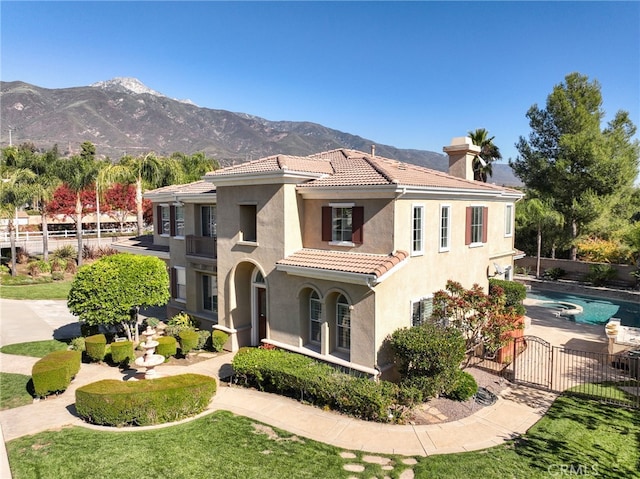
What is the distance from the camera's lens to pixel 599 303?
34188 mm

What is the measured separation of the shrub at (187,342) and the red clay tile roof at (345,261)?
618 cm

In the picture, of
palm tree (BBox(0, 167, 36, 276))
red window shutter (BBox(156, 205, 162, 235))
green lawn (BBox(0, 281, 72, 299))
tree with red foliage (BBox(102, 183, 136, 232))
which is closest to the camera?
red window shutter (BBox(156, 205, 162, 235))

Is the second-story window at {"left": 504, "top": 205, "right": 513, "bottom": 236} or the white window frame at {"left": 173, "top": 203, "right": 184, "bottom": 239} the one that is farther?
the second-story window at {"left": 504, "top": 205, "right": 513, "bottom": 236}

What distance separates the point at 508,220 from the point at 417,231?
12.4 m

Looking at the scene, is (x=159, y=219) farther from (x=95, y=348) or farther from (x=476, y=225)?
(x=476, y=225)

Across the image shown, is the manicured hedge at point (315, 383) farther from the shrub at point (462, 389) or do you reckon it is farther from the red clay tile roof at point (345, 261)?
the red clay tile roof at point (345, 261)

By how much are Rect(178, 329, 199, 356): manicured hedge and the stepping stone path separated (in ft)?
35.2

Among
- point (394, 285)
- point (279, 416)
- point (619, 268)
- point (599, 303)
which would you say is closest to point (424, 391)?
point (394, 285)

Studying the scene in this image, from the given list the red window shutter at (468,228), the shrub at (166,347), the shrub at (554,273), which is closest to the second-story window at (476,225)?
the red window shutter at (468,228)

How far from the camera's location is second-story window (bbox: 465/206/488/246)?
68.9 ft

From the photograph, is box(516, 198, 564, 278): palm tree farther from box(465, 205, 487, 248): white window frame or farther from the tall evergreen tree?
box(465, 205, 487, 248): white window frame

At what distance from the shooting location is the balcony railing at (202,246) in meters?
23.1

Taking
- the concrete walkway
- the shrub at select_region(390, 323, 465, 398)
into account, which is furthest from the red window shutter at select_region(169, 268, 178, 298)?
the shrub at select_region(390, 323, 465, 398)

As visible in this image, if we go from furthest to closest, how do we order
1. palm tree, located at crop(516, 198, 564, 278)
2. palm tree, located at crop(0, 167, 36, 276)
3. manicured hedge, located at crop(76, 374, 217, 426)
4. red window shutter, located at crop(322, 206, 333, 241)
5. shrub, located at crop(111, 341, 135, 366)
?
palm tree, located at crop(516, 198, 564, 278) → palm tree, located at crop(0, 167, 36, 276) → shrub, located at crop(111, 341, 135, 366) → red window shutter, located at crop(322, 206, 333, 241) → manicured hedge, located at crop(76, 374, 217, 426)
